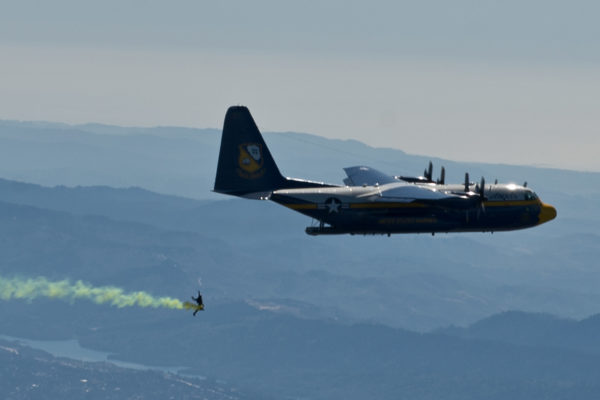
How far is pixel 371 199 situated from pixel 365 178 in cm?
1930

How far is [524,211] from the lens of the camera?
340ft

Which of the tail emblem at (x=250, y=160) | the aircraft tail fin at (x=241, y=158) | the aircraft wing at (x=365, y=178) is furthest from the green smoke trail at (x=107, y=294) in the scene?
the aircraft wing at (x=365, y=178)

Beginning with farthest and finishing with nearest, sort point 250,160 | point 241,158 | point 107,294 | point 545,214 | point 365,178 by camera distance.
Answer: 1. point 365,178
2. point 545,214
3. point 250,160
4. point 241,158
5. point 107,294

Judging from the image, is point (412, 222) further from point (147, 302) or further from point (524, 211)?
point (147, 302)

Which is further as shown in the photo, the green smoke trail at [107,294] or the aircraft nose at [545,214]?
the aircraft nose at [545,214]

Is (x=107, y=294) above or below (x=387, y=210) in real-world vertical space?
below

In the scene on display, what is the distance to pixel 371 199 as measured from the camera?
9756cm

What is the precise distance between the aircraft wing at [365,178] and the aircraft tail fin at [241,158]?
14066mm

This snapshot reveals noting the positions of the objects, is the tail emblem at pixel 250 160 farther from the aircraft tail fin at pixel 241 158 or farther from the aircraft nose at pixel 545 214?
the aircraft nose at pixel 545 214

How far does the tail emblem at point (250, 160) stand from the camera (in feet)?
342

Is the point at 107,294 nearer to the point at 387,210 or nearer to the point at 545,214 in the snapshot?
the point at 387,210

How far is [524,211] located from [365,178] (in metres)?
21.1

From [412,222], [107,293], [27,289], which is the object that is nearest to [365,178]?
[412,222]

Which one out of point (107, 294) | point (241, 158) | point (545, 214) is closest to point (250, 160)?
point (241, 158)
